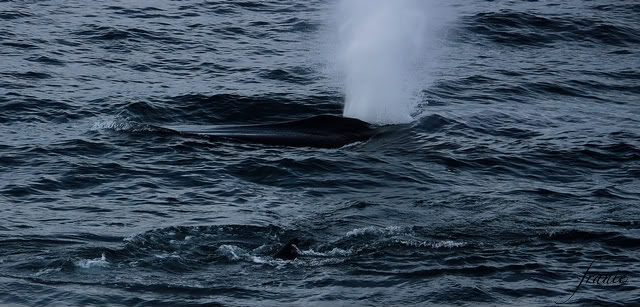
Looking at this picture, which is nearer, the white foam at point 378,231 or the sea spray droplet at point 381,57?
the white foam at point 378,231

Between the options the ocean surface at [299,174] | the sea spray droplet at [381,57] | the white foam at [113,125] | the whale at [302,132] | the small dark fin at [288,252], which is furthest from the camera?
the sea spray droplet at [381,57]

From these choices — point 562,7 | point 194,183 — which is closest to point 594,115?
point 194,183

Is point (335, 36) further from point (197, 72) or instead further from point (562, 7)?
point (562, 7)

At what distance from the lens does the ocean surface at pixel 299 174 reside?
1496 cm

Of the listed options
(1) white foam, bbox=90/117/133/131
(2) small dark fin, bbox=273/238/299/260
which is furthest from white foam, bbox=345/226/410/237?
(1) white foam, bbox=90/117/133/131

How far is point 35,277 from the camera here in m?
14.7

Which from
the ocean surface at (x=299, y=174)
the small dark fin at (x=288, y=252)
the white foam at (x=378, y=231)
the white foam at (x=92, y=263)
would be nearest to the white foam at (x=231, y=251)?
the ocean surface at (x=299, y=174)

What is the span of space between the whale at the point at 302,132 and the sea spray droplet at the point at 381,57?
1214mm

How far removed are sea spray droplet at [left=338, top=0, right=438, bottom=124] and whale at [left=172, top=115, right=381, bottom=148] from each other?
1.21 m

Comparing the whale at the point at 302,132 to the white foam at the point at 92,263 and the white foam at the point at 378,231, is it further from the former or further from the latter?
the white foam at the point at 92,263

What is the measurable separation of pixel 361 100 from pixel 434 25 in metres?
12.4

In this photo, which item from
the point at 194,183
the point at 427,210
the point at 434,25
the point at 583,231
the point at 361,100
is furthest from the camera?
the point at 434,25

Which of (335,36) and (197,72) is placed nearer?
(197,72)

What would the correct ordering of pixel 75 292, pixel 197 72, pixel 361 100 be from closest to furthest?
1. pixel 75 292
2. pixel 361 100
3. pixel 197 72
